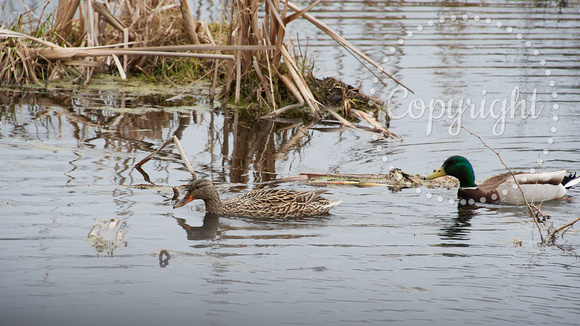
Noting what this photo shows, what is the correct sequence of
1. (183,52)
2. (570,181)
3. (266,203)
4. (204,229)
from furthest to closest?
(183,52) < (570,181) < (266,203) < (204,229)

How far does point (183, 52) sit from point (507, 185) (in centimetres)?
640

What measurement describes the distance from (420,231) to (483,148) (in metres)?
3.89

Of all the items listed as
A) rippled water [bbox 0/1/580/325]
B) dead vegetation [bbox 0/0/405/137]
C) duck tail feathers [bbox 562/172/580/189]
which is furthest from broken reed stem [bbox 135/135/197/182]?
A: duck tail feathers [bbox 562/172/580/189]

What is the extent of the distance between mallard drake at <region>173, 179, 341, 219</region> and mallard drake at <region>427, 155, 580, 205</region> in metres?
1.78

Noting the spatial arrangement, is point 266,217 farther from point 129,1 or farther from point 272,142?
point 129,1

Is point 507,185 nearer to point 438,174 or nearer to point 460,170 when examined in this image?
point 460,170

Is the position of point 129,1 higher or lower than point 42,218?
higher

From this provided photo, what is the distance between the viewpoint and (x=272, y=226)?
289 inches

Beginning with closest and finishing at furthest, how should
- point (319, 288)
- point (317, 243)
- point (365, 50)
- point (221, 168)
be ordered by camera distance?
1. point (319, 288)
2. point (317, 243)
3. point (221, 168)
4. point (365, 50)

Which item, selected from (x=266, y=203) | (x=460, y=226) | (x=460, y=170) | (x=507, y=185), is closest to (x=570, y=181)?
(x=507, y=185)

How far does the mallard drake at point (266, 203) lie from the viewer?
7520 millimetres

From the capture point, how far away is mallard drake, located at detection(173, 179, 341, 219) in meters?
7.52

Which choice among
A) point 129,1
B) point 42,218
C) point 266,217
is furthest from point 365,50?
point 42,218

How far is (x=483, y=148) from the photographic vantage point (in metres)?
10.6
